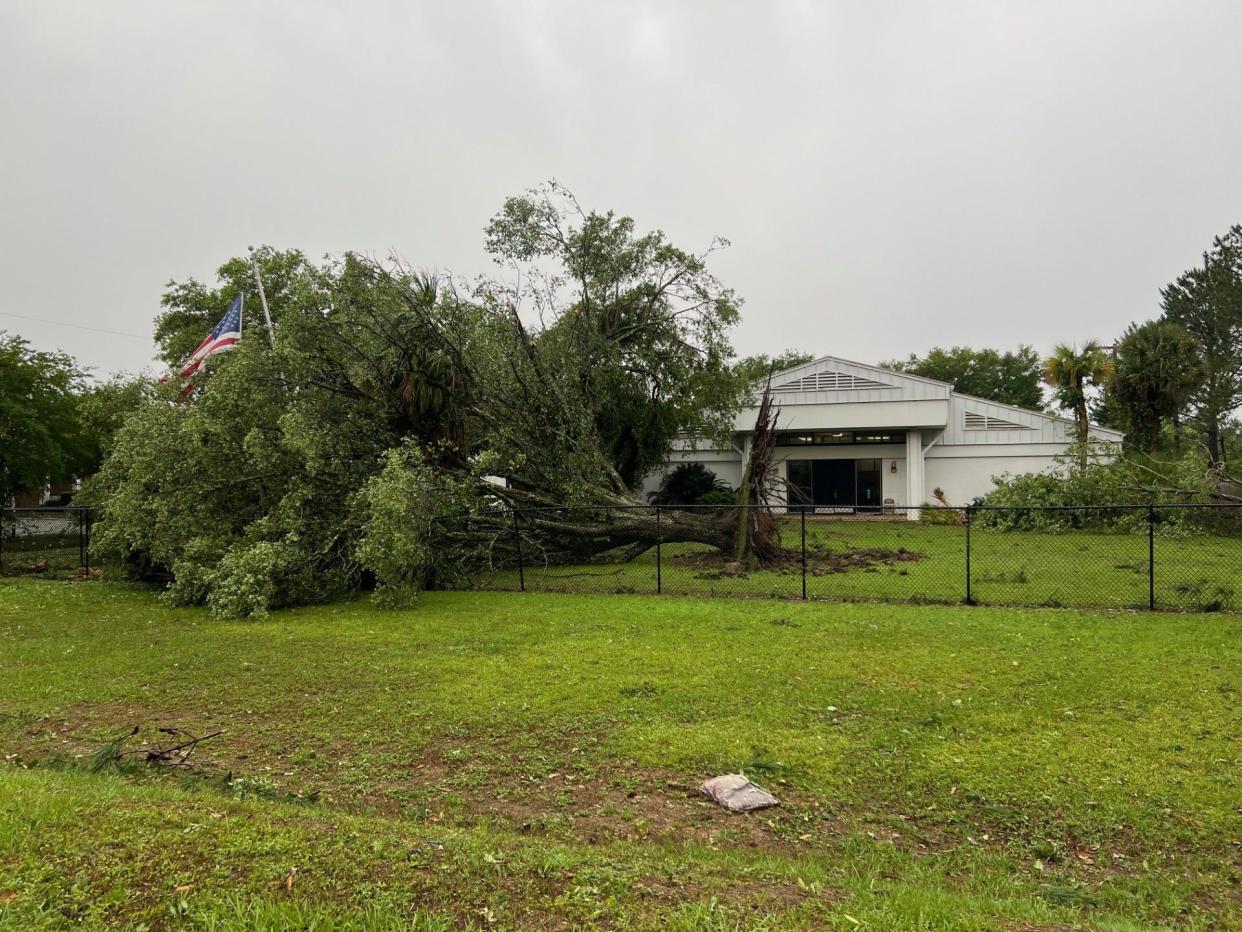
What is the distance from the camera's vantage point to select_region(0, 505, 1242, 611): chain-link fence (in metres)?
10.1

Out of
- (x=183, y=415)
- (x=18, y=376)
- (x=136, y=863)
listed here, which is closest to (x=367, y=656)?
(x=136, y=863)

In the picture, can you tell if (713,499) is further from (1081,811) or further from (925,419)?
(1081,811)

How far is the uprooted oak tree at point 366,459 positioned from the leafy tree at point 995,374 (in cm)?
4406

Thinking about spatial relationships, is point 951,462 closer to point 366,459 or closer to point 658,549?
point 658,549

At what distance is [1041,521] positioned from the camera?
50.5ft

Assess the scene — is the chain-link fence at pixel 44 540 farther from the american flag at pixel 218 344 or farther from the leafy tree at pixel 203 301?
the leafy tree at pixel 203 301

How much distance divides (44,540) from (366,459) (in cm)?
1040

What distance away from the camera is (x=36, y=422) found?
65.5ft

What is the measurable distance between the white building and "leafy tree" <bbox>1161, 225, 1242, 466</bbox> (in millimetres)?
19932

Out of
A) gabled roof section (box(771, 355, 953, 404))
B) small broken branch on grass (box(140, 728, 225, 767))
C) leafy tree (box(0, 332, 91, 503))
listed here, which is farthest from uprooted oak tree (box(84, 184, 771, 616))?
gabled roof section (box(771, 355, 953, 404))

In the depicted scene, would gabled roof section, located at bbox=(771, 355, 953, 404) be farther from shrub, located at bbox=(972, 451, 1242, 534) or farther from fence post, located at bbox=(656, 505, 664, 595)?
fence post, located at bbox=(656, 505, 664, 595)

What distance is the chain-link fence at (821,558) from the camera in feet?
33.3

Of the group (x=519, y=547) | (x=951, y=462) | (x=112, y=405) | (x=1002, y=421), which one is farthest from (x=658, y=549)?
(x=1002, y=421)

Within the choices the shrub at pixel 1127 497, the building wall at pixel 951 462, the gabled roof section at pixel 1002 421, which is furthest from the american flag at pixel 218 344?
the gabled roof section at pixel 1002 421
